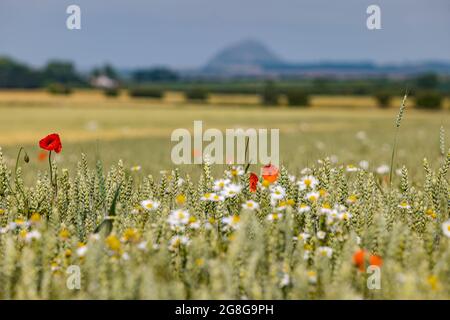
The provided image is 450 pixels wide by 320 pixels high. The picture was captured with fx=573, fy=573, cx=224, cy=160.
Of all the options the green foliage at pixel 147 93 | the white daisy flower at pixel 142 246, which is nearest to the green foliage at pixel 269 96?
the green foliage at pixel 147 93

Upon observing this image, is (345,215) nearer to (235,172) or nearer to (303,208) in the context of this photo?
(303,208)

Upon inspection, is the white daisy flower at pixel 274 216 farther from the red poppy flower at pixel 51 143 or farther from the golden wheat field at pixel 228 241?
the red poppy flower at pixel 51 143

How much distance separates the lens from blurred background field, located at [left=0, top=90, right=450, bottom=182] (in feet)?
59.0

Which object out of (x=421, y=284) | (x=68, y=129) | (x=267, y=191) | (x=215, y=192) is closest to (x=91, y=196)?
(x=215, y=192)

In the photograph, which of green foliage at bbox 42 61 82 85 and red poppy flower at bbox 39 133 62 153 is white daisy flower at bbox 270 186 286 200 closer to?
red poppy flower at bbox 39 133 62 153

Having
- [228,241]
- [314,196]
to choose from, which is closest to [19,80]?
[314,196]

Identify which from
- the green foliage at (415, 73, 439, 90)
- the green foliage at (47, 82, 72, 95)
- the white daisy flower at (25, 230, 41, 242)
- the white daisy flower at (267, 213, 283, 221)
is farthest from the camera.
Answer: the green foliage at (415, 73, 439, 90)

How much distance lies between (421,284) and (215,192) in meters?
2.01

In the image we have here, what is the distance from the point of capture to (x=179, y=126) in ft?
176

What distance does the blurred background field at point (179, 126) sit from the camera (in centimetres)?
1799

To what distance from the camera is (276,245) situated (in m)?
3.45

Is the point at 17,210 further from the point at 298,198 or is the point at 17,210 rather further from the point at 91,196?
the point at 298,198

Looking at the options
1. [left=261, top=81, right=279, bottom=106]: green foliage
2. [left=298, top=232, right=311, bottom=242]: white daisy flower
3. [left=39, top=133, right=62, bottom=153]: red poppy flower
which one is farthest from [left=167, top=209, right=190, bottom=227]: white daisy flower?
[left=261, top=81, right=279, bottom=106]: green foliage
